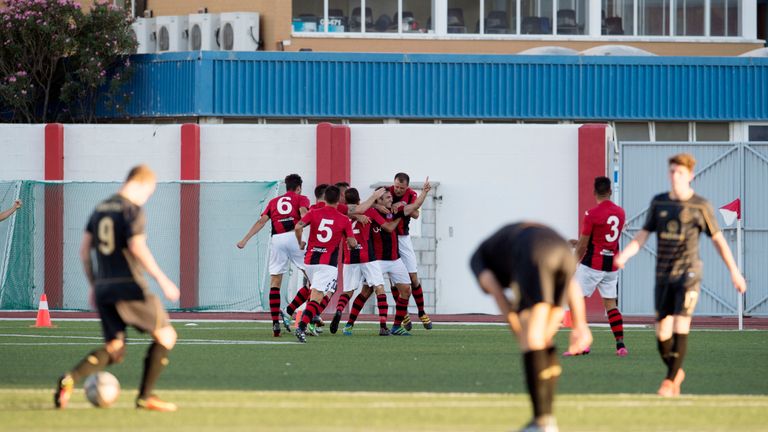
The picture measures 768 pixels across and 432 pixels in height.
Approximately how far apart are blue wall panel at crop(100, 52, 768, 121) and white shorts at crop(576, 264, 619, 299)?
15.7 m

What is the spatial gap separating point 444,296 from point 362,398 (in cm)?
1495

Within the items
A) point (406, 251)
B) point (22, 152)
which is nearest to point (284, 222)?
point (406, 251)

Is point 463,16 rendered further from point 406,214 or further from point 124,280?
point 124,280

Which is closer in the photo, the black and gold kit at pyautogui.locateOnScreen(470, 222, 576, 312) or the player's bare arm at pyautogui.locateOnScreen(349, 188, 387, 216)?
the black and gold kit at pyautogui.locateOnScreen(470, 222, 576, 312)

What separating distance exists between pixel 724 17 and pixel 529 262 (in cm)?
3030

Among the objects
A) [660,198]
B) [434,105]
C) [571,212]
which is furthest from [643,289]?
[660,198]

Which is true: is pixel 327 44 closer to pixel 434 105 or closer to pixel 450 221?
pixel 434 105

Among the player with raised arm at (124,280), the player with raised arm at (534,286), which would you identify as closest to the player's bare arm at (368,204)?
the player with raised arm at (124,280)

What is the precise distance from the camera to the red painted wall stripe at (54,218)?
85.6ft

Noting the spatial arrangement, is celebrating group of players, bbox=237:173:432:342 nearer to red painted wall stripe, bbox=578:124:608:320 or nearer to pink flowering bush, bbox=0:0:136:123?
red painted wall stripe, bbox=578:124:608:320

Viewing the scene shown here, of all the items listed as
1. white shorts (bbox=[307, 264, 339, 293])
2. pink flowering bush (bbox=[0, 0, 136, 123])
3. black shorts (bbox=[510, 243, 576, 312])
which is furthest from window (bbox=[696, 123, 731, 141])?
black shorts (bbox=[510, 243, 576, 312])

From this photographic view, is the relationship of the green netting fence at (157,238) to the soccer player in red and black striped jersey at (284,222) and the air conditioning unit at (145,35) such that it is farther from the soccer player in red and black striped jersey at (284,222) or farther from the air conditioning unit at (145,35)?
the air conditioning unit at (145,35)

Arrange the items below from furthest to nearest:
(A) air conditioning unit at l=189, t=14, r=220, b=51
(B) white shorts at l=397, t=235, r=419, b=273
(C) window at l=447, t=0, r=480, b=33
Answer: (C) window at l=447, t=0, r=480, b=33 < (A) air conditioning unit at l=189, t=14, r=220, b=51 < (B) white shorts at l=397, t=235, r=419, b=273

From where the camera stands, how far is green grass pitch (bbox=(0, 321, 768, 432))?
31.0 feet
